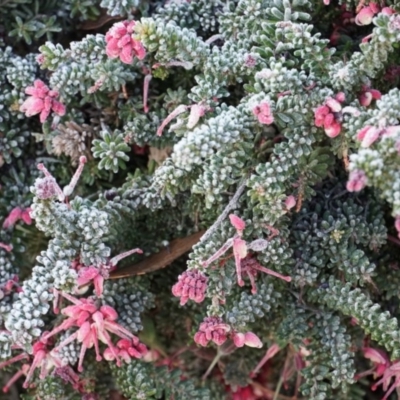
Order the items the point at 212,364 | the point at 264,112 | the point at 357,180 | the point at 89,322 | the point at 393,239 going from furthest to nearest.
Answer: the point at 212,364 < the point at 393,239 < the point at 89,322 < the point at 264,112 < the point at 357,180

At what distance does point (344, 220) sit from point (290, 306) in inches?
7.4

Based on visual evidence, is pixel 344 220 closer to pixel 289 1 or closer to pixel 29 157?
pixel 289 1

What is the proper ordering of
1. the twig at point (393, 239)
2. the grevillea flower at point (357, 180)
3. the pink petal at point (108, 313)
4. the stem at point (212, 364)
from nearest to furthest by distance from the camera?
1. the grevillea flower at point (357, 180)
2. the pink petal at point (108, 313)
3. the twig at point (393, 239)
4. the stem at point (212, 364)

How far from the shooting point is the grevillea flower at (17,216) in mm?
1201

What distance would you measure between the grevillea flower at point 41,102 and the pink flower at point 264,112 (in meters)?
0.36

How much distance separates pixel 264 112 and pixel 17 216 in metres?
0.51

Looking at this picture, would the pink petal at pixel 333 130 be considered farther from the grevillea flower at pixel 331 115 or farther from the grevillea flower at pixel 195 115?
the grevillea flower at pixel 195 115

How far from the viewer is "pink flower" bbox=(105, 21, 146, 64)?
1010 millimetres

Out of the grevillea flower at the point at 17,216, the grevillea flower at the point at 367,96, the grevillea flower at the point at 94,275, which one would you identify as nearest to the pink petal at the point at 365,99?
the grevillea flower at the point at 367,96

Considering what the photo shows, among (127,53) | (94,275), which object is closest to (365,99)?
(127,53)

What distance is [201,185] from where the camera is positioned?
981 mm

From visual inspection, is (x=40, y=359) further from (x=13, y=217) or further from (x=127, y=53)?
(x=127, y=53)

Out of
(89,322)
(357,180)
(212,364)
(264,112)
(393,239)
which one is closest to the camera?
(357,180)

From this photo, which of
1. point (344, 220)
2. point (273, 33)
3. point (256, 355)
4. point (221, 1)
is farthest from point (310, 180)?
point (256, 355)
